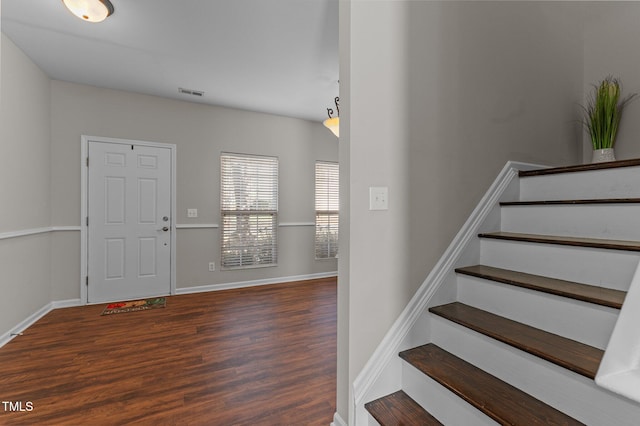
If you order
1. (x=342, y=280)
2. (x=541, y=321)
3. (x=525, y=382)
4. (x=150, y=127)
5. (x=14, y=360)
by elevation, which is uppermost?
(x=150, y=127)

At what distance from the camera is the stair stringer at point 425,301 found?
4.75ft

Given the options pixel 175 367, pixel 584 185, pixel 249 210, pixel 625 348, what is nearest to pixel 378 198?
pixel 625 348

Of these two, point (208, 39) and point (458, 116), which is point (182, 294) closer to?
point (208, 39)

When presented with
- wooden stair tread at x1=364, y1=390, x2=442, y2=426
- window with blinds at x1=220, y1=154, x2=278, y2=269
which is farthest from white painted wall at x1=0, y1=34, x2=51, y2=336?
wooden stair tread at x1=364, y1=390, x2=442, y2=426

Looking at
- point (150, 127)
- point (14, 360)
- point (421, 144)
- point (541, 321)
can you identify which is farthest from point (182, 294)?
point (541, 321)

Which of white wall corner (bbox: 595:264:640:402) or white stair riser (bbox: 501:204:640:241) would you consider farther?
white stair riser (bbox: 501:204:640:241)

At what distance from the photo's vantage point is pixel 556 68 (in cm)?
239

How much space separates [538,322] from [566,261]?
36 cm

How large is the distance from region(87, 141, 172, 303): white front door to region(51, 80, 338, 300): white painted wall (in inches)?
6.4

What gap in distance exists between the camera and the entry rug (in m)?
3.45

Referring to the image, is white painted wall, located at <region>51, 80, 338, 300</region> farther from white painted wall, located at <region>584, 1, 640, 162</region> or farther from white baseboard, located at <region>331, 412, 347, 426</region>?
white painted wall, located at <region>584, 1, 640, 162</region>

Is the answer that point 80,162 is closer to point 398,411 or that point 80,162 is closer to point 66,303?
point 66,303

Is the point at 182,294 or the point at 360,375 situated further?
the point at 182,294

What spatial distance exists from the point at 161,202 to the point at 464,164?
3865 millimetres
